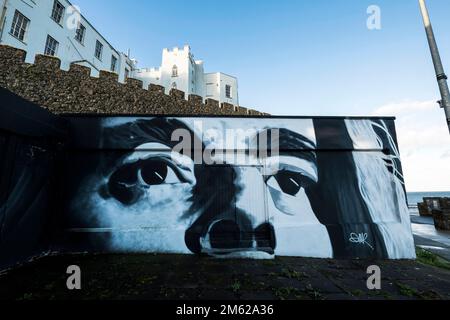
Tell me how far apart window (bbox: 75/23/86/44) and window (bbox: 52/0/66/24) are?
1255 millimetres

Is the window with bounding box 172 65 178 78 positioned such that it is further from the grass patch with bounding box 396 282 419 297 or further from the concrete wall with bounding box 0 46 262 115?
the grass patch with bounding box 396 282 419 297

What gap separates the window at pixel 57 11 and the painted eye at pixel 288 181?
19720 mm

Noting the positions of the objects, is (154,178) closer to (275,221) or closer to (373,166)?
(275,221)

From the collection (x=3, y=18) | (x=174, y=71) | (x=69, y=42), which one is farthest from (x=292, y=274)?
(x=174, y=71)

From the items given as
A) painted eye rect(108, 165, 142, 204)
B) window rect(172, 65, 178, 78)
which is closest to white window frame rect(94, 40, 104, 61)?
window rect(172, 65, 178, 78)

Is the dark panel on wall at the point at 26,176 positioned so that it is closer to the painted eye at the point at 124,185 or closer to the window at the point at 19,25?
the painted eye at the point at 124,185

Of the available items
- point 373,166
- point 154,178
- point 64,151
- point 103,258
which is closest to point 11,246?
point 103,258

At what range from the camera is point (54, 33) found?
14.4 metres

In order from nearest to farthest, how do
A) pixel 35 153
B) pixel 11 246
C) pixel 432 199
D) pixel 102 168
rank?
pixel 11 246 → pixel 35 153 → pixel 102 168 → pixel 432 199

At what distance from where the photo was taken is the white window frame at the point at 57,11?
14.7 m

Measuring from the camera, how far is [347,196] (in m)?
6.17

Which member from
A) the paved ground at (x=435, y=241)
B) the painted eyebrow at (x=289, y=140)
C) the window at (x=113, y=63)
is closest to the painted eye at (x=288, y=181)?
the painted eyebrow at (x=289, y=140)

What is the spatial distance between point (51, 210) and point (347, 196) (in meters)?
8.80

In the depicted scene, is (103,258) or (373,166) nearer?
(103,258)
